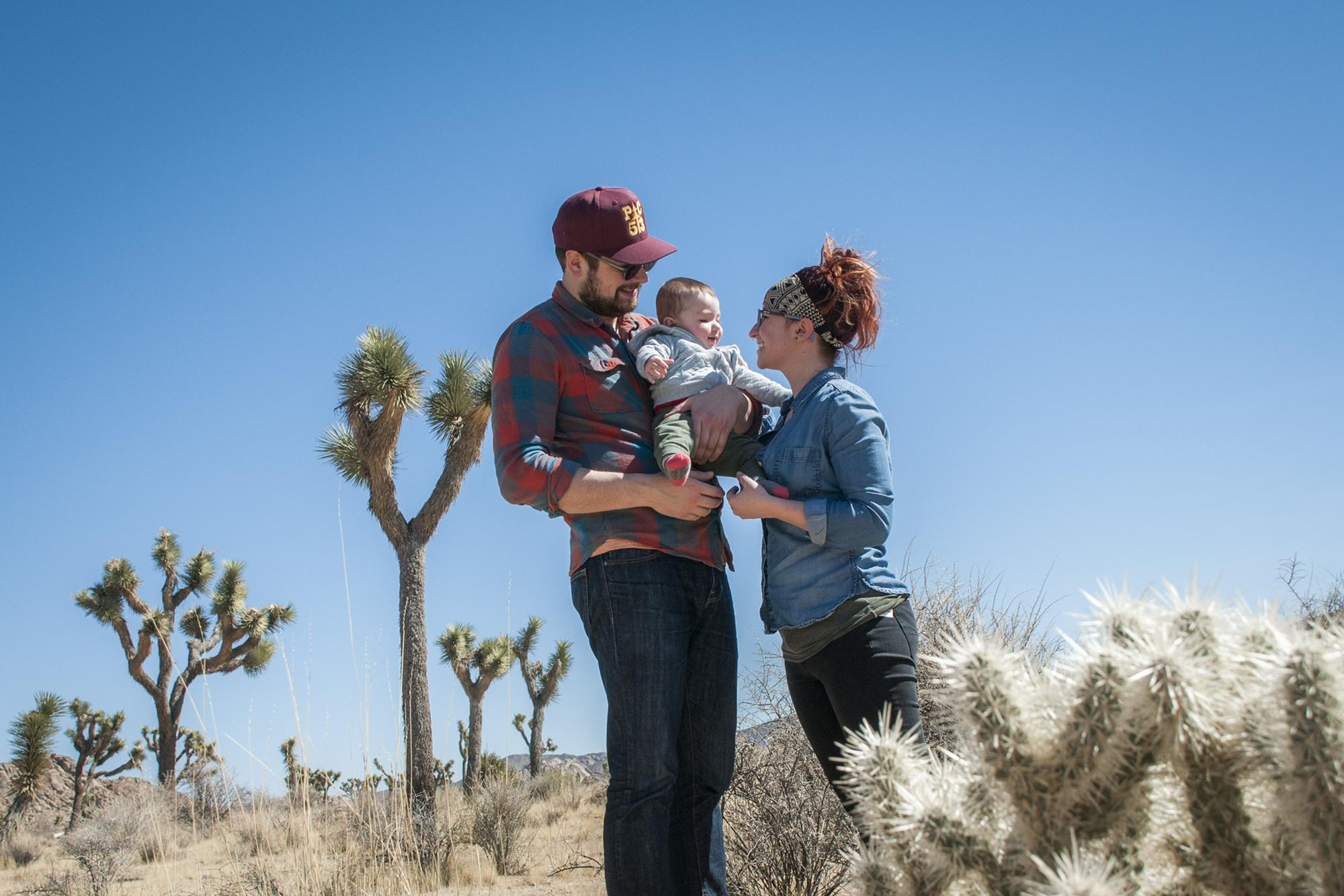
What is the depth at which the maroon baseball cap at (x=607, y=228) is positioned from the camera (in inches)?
109

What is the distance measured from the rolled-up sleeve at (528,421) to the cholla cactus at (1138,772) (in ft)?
4.14

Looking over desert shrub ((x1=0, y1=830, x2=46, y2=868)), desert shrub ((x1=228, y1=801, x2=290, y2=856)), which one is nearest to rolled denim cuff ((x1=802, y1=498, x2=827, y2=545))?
desert shrub ((x1=228, y1=801, x2=290, y2=856))

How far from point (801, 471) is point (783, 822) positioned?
115 inches

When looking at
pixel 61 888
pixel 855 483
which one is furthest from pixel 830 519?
pixel 61 888

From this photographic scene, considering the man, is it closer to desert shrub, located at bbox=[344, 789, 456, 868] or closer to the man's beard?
the man's beard

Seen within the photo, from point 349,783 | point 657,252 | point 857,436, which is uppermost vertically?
point 657,252

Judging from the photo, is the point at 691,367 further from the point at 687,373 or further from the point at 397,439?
the point at 397,439

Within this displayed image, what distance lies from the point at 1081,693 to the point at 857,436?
129 centimetres

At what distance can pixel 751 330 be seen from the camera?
9.27 feet

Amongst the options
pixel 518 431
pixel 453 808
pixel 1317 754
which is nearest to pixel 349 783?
pixel 518 431

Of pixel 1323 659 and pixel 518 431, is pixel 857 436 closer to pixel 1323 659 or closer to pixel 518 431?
pixel 518 431

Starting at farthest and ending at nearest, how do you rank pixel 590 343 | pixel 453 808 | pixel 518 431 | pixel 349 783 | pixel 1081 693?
pixel 453 808 → pixel 349 783 → pixel 590 343 → pixel 518 431 → pixel 1081 693

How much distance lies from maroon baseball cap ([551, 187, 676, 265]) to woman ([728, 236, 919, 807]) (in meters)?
0.39

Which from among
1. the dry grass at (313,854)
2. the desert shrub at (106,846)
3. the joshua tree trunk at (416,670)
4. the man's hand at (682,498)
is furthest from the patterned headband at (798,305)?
the joshua tree trunk at (416,670)
